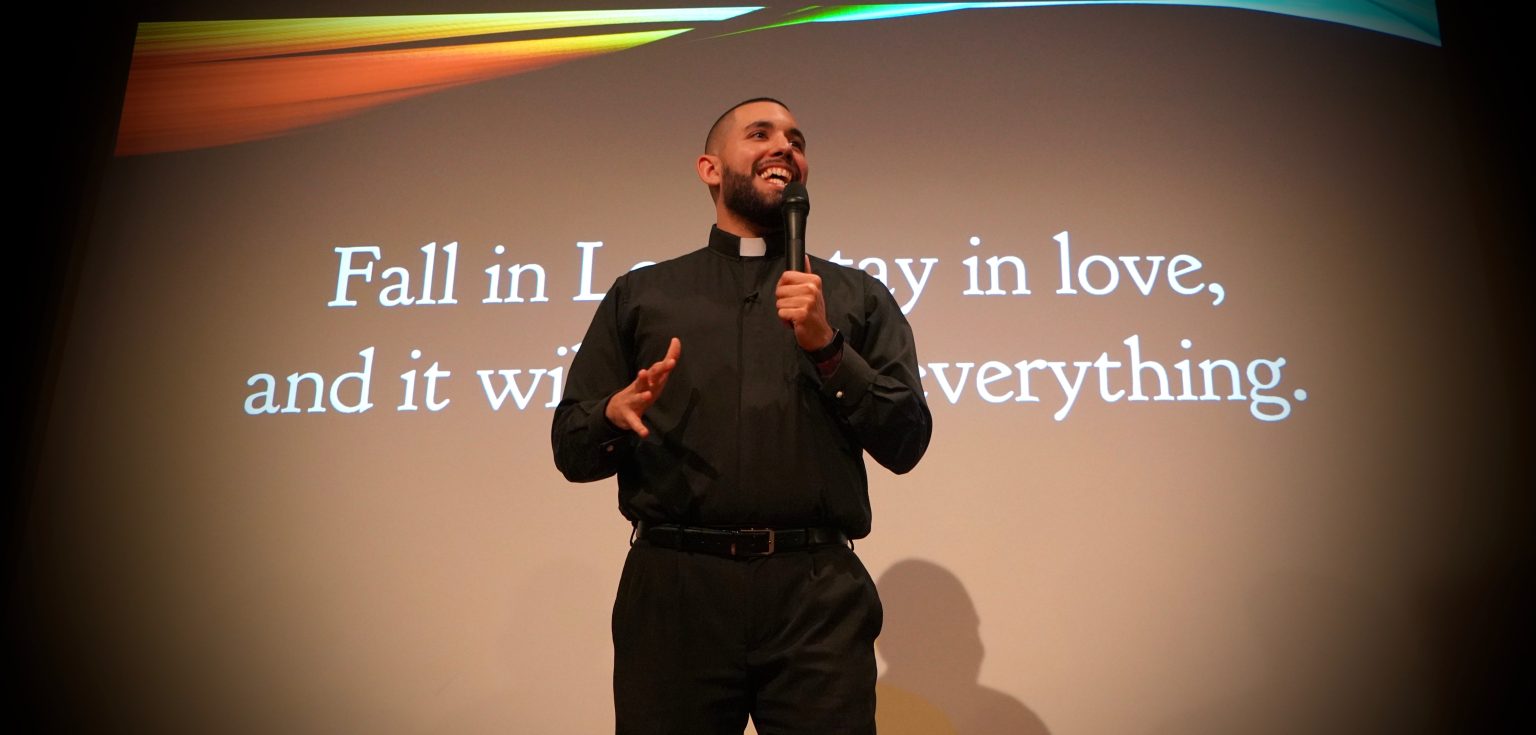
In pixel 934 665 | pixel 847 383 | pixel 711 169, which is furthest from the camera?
pixel 934 665

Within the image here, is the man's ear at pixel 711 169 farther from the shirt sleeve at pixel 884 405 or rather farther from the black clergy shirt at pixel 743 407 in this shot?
the shirt sleeve at pixel 884 405

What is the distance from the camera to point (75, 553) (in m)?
2.95

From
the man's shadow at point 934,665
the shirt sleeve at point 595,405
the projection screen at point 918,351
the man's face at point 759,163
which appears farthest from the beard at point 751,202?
the man's shadow at point 934,665

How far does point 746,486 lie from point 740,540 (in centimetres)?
8

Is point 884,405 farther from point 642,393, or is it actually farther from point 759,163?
point 759,163

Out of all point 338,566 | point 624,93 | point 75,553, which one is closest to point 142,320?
point 75,553

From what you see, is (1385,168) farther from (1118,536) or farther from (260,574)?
(260,574)

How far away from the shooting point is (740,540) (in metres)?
1.71

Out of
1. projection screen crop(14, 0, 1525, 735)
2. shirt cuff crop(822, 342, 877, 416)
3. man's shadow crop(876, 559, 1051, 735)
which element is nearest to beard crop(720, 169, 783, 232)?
shirt cuff crop(822, 342, 877, 416)

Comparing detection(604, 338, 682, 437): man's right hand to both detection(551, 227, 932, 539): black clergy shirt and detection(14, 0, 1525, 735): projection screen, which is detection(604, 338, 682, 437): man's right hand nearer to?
detection(551, 227, 932, 539): black clergy shirt

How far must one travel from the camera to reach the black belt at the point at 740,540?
171 cm

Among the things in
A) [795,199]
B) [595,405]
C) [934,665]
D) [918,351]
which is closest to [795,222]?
[795,199]

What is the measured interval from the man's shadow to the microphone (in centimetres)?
128

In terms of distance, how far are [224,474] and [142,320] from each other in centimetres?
51
